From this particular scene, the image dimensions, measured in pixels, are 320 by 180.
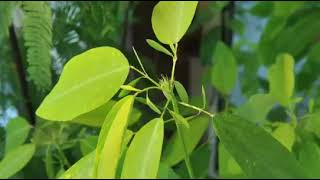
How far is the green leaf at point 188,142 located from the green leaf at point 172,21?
130mm

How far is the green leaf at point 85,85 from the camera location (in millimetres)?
251

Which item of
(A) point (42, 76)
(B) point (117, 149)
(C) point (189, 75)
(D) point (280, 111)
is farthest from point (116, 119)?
(C) point (189, 75)

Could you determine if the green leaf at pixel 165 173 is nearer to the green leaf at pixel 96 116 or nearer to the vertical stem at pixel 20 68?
the green leaf at pixel 96 116

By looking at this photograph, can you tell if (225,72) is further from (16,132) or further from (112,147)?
(112,147)

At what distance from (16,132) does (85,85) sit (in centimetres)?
17

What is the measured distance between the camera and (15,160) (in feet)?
1.16

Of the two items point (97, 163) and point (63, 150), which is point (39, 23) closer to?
point (63, 150)

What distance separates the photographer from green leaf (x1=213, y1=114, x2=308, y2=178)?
218 millimetres

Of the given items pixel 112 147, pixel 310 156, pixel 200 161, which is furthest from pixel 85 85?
pixel 200 161

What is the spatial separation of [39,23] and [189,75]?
37 cm

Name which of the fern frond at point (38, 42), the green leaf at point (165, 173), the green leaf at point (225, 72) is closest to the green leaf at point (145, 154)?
the green leaf at point (165, 173)

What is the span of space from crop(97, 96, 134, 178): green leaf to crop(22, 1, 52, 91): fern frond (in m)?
0.21

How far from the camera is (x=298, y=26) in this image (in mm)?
670

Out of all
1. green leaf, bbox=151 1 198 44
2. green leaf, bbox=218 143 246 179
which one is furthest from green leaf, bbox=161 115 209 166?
green leaf, bbox=151 1 198 44
